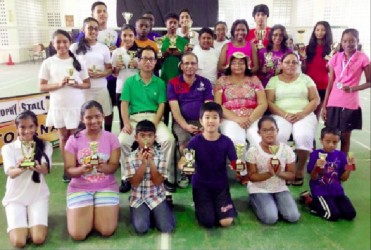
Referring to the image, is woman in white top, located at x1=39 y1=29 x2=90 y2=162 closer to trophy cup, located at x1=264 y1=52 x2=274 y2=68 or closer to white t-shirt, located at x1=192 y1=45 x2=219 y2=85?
white t-shirt, located at x1=192 y1=45 x2=219 y2=85

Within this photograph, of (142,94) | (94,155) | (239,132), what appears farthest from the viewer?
(142,94)

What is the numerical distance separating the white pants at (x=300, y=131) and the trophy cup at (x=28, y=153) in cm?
243

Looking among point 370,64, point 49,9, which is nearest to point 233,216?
point 370,64

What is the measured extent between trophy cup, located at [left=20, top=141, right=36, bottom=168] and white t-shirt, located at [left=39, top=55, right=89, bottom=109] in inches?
34.6

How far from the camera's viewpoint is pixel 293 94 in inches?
160

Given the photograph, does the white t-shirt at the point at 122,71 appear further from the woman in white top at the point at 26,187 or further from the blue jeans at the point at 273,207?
the blue jeans at the point at 273,207

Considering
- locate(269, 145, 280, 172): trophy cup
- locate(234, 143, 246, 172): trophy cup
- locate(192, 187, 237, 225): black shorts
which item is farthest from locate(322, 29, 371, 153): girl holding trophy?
locate(192, 187, 237, 225): black shorts

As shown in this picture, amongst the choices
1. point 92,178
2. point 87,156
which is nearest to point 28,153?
point 87,156

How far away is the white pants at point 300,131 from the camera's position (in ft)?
12.6

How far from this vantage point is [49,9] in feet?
53.6

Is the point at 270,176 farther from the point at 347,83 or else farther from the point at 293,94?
the point at 347,83

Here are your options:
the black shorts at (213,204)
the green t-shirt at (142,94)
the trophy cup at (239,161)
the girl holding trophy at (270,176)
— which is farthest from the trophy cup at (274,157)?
the green t-shirt at (142,94)

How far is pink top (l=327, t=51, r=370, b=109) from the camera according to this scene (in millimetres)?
4020

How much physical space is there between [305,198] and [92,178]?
2.03 metres
